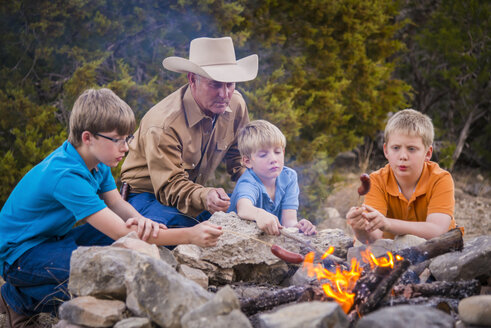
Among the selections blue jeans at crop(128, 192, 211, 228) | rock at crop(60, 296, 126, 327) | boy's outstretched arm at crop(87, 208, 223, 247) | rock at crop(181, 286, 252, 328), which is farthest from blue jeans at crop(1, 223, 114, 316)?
rock at crop(181, 286, 252, 328)

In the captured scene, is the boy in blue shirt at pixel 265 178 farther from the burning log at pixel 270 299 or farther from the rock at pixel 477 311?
Result: the rock at pixel 477 311

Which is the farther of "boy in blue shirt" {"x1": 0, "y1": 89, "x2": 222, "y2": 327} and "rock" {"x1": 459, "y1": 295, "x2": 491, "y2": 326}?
"boy in blue shirt" {"x1": 0, "y1": 89, "x2": 222, "y2": 327}

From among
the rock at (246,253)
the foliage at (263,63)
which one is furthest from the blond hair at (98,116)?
the foliage at (263,63)

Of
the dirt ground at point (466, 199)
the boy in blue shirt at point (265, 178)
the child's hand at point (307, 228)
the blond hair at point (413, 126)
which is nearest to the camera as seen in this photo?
the child's hand at point (307, 228)

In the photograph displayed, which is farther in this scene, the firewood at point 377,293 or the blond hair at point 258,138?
the blond hair at point 258,138

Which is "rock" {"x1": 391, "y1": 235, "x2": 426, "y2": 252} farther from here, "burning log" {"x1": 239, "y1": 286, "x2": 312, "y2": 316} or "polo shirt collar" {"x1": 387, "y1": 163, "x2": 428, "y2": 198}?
"burning log" {"x1": 239, "y1": 286, "x2": 312, "y2": 316}

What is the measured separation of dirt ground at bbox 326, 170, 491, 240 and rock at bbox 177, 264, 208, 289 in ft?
14.3

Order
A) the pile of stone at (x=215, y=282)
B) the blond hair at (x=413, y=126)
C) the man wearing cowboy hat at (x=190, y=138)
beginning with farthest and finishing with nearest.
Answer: the man wearing cowboy hat at (x=190, y=138), the blond hair at (x=413, y=126), the pile of stone at (x=215, y=282)

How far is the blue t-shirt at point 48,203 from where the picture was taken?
299cm

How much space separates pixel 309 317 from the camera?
81.7 inches

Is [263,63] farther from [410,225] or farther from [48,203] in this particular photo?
[48,203]

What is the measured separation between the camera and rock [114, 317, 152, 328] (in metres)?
2.31

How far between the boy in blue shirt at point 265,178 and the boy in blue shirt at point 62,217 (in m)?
0.87

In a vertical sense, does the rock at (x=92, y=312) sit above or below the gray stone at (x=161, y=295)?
below
